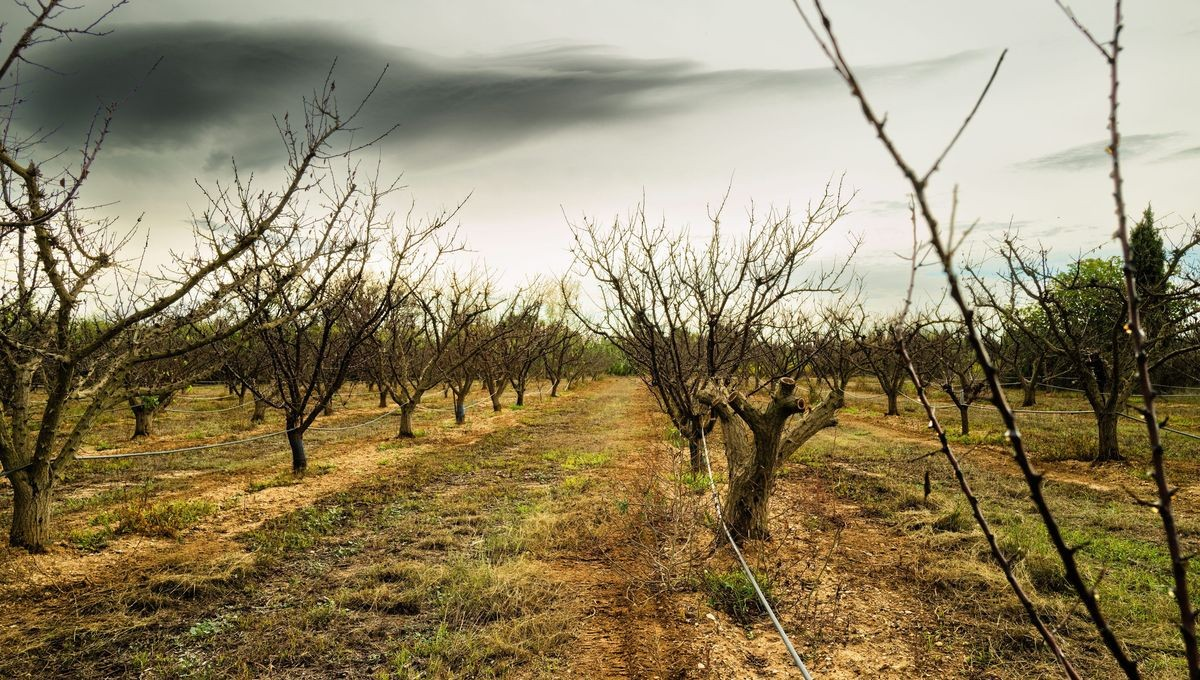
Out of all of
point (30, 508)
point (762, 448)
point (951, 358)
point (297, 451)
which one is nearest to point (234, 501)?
point (297, 451)

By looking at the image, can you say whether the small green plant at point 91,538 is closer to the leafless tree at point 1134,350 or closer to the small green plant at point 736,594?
the small green plant at point 736,594

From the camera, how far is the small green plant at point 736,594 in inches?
195

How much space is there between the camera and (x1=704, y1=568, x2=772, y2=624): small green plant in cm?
496

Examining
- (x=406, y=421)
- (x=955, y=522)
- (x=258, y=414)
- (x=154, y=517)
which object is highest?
(x=258, y=414)

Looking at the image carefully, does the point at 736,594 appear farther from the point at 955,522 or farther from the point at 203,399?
the point at 203,399

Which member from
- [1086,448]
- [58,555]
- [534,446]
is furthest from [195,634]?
[1086,448]

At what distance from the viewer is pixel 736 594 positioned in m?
5.13

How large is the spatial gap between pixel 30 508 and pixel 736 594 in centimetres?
722

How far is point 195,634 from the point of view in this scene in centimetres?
467

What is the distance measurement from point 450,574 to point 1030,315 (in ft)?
106

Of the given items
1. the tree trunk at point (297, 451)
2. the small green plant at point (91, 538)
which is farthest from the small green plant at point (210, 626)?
the tree trunk at point (297, 451)

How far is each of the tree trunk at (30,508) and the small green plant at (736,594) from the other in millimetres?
6937

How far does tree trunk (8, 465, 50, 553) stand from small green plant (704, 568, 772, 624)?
6937mm

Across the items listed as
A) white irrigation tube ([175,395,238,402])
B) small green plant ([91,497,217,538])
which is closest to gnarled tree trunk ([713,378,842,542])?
small green plant ([91,497,217,538])
